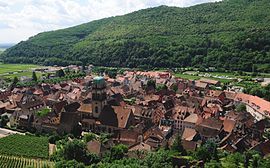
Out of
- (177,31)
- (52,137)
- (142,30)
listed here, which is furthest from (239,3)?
(52,137)

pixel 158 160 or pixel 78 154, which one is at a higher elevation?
pixel 158 160

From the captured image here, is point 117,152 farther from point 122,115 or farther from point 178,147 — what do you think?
point 122,115

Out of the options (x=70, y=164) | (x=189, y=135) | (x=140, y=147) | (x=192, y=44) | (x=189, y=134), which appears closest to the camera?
(x=70, y=164)

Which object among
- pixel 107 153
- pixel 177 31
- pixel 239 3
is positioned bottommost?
pixel 107 153

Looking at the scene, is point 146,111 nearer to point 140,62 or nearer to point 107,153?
point 107,153

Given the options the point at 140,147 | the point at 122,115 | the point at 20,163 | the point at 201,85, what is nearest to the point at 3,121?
the point at 20,163

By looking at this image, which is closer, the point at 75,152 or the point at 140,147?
the point at 75,152
